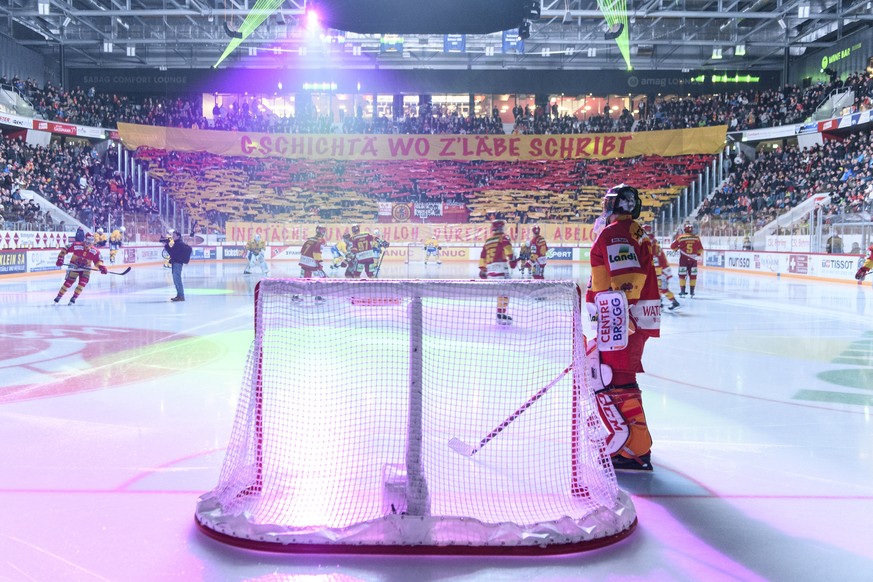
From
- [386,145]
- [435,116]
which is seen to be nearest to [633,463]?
[386,145]

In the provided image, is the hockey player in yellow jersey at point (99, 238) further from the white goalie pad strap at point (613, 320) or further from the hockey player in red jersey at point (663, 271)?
the white goalie pad strap at point (613, 320)

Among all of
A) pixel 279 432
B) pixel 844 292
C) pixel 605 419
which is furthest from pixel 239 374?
pixel 844 292

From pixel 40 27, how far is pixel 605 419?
3770 centimetres

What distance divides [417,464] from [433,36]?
3229 cm

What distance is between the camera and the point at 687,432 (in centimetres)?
500

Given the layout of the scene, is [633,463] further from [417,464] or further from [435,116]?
[435,116]

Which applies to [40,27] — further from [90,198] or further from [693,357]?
[693,357]

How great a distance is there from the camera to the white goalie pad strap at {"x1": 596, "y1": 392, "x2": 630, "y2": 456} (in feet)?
13.1

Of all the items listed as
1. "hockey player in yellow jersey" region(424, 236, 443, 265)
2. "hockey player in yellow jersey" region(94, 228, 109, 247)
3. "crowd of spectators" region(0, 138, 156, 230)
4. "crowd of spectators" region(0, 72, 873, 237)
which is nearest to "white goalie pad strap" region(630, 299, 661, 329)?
"hockey player in yellow jersey" region(94, 228, 109, 247)

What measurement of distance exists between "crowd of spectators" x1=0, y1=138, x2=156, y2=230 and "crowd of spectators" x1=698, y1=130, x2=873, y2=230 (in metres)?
25.3

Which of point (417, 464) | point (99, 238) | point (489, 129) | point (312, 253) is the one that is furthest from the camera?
point (489, 129)

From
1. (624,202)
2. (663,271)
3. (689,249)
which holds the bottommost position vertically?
(663,271)

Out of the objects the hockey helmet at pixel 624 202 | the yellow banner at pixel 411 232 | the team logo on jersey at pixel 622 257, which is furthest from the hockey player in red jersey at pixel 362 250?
the yellow banner at pixel 411 232

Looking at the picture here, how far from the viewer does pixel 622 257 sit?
3.85 meters
